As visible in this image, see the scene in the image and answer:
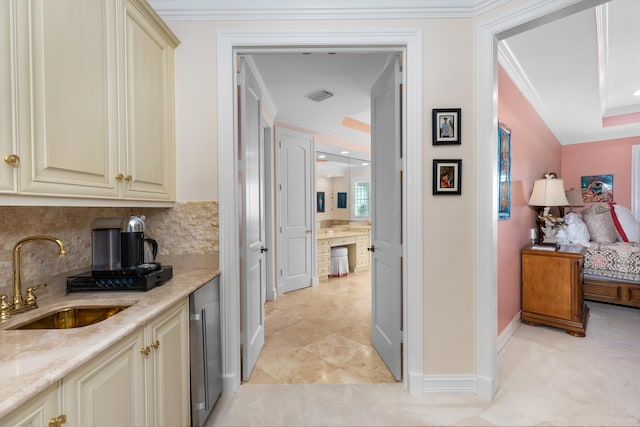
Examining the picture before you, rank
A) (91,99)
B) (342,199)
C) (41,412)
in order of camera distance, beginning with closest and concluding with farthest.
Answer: (41,412), (91,99), (342,199)

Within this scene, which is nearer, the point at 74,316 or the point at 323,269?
the point at 74,316

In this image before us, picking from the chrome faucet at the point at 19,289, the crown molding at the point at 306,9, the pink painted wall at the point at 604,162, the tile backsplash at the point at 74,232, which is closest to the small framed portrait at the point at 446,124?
the crown molding at the point at 306,9

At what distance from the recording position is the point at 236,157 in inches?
74.9

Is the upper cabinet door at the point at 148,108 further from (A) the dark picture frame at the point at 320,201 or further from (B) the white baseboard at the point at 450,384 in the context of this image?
(A) the dark picture frame at the point at 320,201

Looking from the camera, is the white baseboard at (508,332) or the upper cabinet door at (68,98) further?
the white baseboard at (508,332)

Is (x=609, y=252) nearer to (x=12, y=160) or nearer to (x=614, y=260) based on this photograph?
(x=614, y=260)

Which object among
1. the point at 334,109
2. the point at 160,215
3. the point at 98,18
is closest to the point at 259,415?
the point at 160,215

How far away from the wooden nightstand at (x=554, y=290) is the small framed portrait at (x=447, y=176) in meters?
1.75

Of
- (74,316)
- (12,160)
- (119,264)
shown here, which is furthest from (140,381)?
(12,160)

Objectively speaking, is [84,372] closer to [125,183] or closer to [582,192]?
[125,183]

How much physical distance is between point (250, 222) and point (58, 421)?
150 cm

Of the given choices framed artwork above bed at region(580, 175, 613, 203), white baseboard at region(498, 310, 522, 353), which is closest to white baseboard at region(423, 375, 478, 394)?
white baseboard at region(498, 310, 522, 353)

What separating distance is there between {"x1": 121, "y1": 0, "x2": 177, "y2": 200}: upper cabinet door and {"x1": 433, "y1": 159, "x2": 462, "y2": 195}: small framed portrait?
68.0 inches

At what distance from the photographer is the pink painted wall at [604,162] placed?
181 inches
